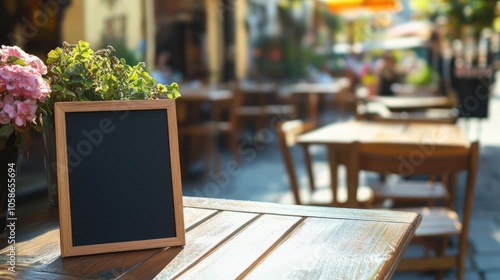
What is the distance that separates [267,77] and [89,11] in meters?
7.97

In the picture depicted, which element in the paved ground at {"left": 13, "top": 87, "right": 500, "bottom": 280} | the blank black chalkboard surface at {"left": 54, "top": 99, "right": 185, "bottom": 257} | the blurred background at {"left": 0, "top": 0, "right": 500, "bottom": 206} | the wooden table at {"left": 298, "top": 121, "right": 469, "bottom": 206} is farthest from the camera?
the blurred background at {"left": 0, "top": 0, "right": 500, "bottom": 206}

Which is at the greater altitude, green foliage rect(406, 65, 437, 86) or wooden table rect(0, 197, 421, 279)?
green foliage rect(406, 65, 437, 86)

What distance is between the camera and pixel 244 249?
1.35 meters

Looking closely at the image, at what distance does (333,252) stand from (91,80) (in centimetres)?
64

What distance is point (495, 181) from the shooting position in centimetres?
656

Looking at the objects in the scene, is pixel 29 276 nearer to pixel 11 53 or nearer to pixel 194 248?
pixel 194 248

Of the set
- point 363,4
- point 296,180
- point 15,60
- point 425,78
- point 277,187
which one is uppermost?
point 363,4

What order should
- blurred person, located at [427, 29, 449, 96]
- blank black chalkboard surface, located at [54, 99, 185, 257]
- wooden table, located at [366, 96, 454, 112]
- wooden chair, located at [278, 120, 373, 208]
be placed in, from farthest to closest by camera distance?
blurred person, located at [427, 29, 449, 96] → wooden table, located at [366, 96, 454, 112] → wooden chair, located at [278, 120, 373, 208] → blank black chalkboard surface, located at [54, 99, 185, 257]

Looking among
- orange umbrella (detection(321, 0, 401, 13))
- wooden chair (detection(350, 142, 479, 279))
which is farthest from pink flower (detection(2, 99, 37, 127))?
orange umbrella (detection(321, 0, 401, 13))

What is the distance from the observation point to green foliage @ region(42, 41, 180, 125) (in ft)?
4.78

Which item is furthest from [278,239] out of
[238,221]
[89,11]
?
[89,11]

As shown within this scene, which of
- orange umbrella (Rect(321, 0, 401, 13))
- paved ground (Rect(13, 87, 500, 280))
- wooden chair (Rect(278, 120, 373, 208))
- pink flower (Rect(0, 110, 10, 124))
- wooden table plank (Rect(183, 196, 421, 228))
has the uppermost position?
orange umbrella (Rect(321, 0, 401, 13))

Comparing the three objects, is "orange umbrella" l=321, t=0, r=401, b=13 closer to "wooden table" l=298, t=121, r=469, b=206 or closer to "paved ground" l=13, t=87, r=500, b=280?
"paved ground" l=13, t=87, r=500, b=280

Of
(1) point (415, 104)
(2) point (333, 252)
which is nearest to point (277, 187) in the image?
(1) point (415, 104)
